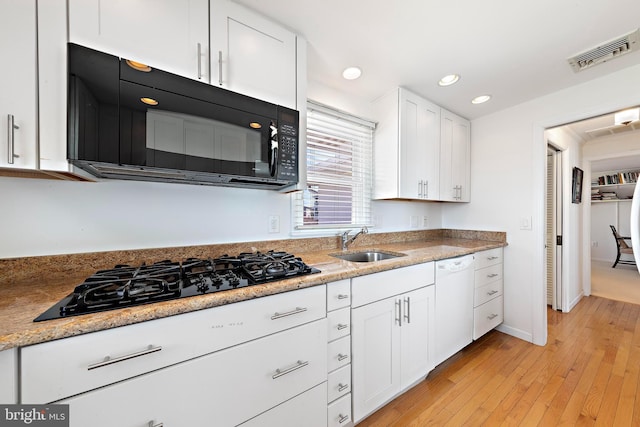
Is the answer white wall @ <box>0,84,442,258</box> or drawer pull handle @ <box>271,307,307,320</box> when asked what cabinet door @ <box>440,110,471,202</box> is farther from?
drawer pull handle @ <box>271,307,307,320</box>

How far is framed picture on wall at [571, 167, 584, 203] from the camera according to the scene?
2.95 m

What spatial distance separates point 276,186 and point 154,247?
2.52 feet

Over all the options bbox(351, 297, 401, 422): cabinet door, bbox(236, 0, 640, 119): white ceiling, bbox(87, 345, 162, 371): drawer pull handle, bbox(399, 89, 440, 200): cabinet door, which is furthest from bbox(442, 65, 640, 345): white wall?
bbox(87, 345, 162, 371): drawer pull handle

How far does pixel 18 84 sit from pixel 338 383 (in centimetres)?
181

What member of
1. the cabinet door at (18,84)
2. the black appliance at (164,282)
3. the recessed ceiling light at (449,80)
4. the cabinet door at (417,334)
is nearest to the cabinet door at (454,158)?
the recessed ceiling light at (449,80)

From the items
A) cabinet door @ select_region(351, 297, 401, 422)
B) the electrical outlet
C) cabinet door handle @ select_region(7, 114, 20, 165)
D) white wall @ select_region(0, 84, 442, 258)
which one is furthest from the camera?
the electrical outlet

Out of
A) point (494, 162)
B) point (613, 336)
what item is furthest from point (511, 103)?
point (613, 336)

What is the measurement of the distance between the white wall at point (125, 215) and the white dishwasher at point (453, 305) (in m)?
1.25

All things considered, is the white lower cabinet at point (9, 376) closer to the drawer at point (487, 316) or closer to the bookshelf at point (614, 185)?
the drawer at point (487, 316)

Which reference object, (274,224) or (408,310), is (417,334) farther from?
(274,224)

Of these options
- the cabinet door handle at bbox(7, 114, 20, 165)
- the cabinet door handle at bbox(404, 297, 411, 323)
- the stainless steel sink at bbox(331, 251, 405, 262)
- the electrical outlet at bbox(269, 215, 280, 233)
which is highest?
the cabinet door handle at bbox(7, 114, 20, 165)

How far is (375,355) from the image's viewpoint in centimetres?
137

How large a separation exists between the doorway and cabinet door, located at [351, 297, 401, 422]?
2709 millimetres

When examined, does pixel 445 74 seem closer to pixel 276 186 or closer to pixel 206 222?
pixel 276 186
